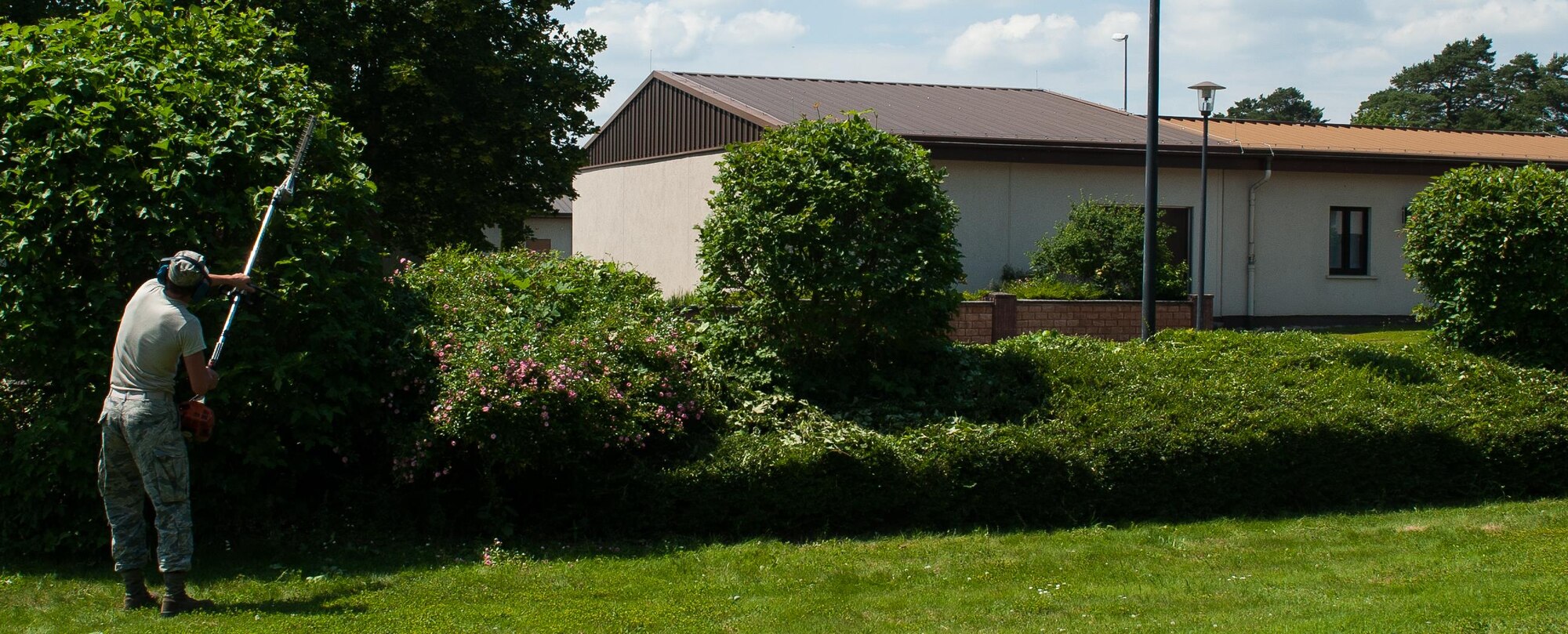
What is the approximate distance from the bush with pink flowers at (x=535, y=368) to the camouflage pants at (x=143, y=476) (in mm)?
1445

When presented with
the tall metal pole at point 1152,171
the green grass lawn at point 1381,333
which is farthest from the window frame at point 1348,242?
the tall metal pole at point 1152,171

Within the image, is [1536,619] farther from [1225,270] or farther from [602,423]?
[1225,270]

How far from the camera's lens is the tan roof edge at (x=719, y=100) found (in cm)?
2058

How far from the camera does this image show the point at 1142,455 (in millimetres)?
8281

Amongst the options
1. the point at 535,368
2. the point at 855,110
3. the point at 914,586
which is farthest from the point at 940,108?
the point at 914,586

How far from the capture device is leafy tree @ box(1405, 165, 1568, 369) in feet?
38.0

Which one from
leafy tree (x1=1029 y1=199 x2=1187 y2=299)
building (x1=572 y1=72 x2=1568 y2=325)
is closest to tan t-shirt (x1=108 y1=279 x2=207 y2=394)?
building (x1=572 y1=72 x2=1568 y2=325)

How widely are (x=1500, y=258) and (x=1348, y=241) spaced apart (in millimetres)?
11661

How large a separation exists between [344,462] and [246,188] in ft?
5.54

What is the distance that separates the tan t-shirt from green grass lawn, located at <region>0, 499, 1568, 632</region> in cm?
111

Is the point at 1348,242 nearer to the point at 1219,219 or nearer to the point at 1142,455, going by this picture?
the point at 1219,219

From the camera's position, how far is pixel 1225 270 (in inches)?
848

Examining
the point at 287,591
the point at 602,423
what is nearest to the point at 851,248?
the point at 602,423

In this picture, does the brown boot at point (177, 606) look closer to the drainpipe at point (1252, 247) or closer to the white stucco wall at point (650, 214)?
the white stucco wall at point (650, 214)
